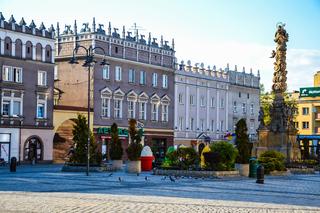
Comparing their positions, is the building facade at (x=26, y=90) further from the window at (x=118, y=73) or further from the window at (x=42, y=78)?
the window at (x=118, y=73)

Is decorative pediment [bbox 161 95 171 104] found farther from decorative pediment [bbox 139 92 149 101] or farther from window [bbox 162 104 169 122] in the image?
decorative pediment [bbox 139 92 149 101]

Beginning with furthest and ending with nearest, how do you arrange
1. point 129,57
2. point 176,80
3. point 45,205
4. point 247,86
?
point 247,86 < point 176,80 < point 129,57 < point 45,205

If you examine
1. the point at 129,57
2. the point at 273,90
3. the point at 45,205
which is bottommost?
the point at 45,205

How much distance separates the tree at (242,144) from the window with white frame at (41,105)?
31.1 meters

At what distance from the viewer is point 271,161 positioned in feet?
133

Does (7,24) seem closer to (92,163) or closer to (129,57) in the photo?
(129,57)

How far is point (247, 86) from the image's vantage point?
97.0m

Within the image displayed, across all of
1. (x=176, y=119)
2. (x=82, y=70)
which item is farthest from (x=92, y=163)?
(x=176, y=119)

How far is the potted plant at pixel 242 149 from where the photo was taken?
38188mm

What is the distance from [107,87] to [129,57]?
5776mm

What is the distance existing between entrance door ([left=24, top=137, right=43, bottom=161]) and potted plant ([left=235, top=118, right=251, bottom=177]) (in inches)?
1191

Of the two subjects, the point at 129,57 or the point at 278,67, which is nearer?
the point at 278,67

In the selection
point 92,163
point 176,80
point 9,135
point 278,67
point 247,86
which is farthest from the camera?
point 247,86

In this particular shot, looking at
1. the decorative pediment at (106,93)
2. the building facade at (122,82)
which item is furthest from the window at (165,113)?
the decorative pediment at (106,93)
